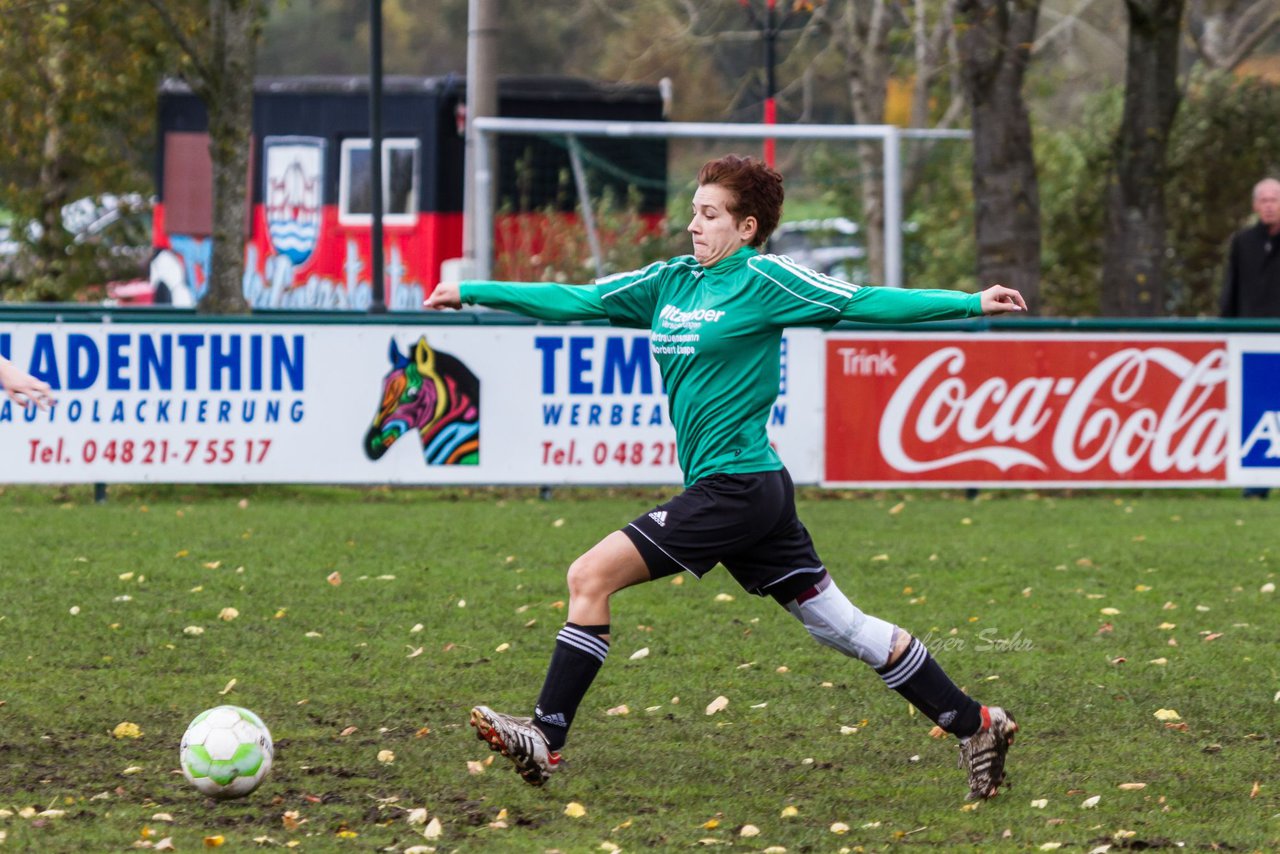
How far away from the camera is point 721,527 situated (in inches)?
236

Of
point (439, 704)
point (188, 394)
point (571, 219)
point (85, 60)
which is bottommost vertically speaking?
point (439, 704)

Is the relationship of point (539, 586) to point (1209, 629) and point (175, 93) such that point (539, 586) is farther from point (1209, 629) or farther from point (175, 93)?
point (175, 93)

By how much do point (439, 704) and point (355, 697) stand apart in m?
0.36

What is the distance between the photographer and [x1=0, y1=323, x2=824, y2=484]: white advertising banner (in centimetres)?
1385

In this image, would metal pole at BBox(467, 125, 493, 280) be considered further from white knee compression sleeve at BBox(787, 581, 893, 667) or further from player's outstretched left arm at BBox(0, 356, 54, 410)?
white knee compression sleeve at BBox(787, 581, 893, 667)

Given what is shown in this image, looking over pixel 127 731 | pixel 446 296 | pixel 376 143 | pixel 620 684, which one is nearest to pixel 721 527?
pixel 446 296

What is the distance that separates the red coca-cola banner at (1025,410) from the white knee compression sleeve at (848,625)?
836 cm

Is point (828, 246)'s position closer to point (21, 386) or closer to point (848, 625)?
point (848, 625)

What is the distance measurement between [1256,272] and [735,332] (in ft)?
34.6

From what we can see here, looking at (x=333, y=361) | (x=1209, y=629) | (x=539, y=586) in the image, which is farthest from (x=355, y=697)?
(x=333, y=361)

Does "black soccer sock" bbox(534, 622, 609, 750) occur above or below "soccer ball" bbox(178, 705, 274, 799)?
above

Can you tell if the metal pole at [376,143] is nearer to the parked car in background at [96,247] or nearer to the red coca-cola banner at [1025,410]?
the red coca-cola banner at [1025,410]

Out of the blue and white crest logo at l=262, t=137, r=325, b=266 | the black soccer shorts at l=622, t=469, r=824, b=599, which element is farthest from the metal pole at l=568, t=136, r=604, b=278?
the black soccer shorts at l=622, t=469, r=824, b=599

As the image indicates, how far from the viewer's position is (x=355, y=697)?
25.2ft
